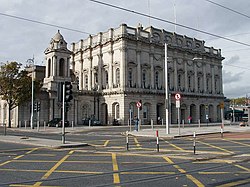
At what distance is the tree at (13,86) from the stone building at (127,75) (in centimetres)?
392

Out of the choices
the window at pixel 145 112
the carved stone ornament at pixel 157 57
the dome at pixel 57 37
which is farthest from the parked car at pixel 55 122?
the carved stone ornament at pixel 157 57

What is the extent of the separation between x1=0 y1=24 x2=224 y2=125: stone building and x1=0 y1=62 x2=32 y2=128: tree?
392 centimetres

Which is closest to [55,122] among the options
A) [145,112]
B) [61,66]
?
[61,66]

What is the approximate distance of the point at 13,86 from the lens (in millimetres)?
45969

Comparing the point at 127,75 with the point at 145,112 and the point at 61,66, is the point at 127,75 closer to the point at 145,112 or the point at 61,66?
the point at 145,112

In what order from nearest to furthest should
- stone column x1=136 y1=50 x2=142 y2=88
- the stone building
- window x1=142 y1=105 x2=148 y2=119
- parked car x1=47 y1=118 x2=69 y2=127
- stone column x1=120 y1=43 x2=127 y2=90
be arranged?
1. parked car x1=47 y1=118 x2=69 y2=127
2. the stone building
3. stone column x1=120 y1=43 x2=127 y2=90
4. stone column x1=136 y1=50 x2=142 y2=88
5. window x1=142 y1=105 x2=148 y2=119

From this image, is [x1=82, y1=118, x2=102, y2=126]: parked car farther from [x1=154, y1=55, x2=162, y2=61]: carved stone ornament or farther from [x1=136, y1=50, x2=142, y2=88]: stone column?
[x1=154, y1=55, x2=162, y2=61]: carved stone ornament

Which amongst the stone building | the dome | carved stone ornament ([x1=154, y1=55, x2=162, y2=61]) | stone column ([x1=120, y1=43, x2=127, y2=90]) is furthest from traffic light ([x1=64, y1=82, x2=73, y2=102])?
carved stone ornament ([x1=154, y1=55, x2=162, y2=61])

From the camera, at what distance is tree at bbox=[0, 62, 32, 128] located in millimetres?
45312

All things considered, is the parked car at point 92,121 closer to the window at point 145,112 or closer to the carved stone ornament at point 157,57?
the window at point 145,112

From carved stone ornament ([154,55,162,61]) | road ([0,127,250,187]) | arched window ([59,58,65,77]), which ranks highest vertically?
carved stone ornament ([154,55,162,61])

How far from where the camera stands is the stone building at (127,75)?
54.8 meters

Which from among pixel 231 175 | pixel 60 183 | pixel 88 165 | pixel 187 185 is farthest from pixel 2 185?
pixel 231 175

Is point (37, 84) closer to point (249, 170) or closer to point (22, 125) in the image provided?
point (22, 125)
